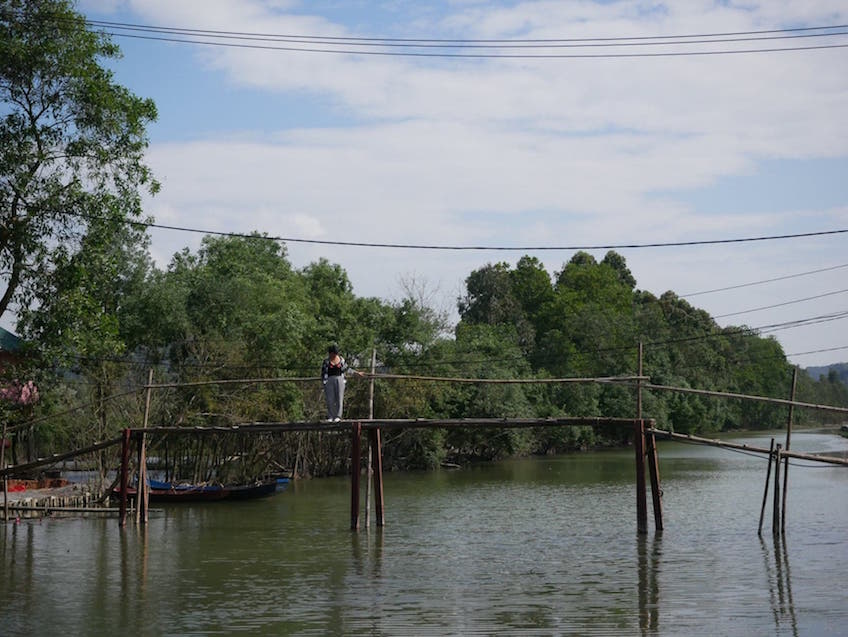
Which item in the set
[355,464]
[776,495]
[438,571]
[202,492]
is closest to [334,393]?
[355,464]

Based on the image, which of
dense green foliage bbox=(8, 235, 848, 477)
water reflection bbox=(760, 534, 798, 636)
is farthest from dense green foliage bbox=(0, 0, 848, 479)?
water reflection bbox=(760, 534, 798, 636)

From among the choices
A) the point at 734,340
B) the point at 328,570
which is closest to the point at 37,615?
the point at 328,570

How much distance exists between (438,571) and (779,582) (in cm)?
610

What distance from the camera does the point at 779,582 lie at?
18.5 meters

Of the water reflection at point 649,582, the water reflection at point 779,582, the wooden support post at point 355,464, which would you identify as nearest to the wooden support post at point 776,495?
the water reflection at point 779,582

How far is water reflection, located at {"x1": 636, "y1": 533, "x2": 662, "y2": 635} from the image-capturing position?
15.1m

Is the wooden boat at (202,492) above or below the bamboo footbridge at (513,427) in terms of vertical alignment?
below

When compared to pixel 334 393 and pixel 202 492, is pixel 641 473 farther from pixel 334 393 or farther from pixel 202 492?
pixel 202 492

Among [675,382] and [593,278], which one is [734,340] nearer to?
[593,278]

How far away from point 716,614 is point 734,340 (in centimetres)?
8655

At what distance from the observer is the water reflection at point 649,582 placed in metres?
15.1

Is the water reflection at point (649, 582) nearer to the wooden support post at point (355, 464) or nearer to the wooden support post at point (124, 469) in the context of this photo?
the wooden support post at point (355, 464)

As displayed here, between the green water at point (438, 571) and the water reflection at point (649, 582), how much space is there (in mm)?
47

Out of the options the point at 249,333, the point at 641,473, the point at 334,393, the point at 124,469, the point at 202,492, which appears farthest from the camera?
the point at 249,333
